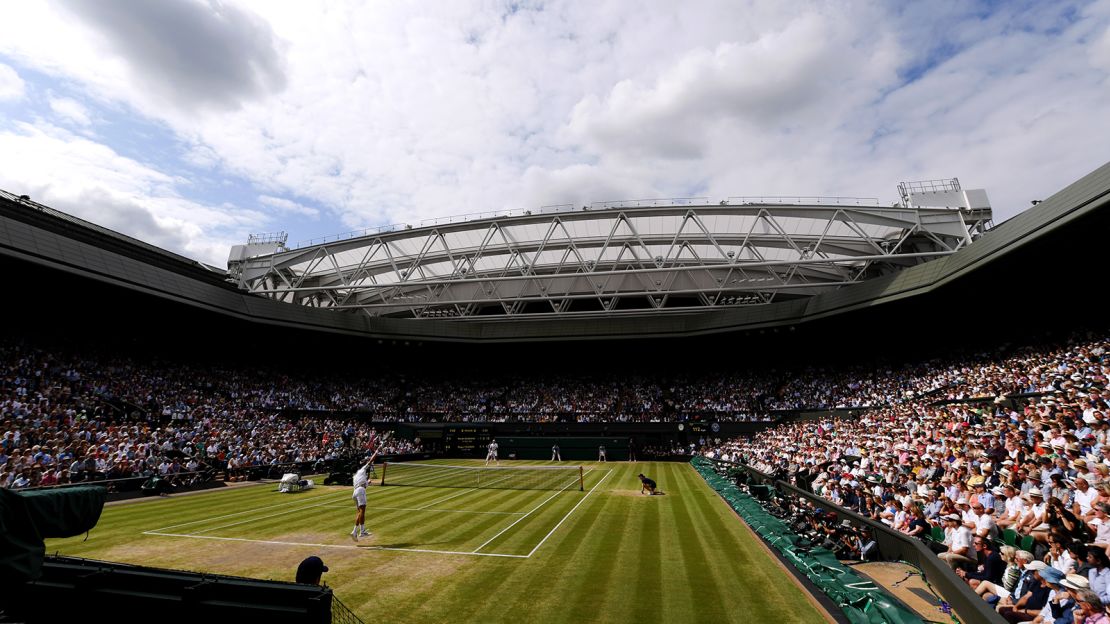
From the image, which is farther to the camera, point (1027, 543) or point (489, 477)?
point (489, 477)

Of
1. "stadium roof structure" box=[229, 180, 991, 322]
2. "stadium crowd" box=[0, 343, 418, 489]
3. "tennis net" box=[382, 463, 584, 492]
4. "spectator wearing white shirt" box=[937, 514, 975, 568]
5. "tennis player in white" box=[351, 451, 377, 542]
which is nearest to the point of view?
"spectator wearing white shirt" box=[937, 514, 975, 568]

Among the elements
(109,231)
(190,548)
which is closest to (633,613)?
(190,548)

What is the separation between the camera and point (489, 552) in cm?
1234

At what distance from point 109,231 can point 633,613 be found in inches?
1820

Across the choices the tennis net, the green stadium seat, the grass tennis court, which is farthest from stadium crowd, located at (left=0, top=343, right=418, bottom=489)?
the green stadium seat

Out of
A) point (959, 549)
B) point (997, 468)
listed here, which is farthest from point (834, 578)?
point (997, 468)

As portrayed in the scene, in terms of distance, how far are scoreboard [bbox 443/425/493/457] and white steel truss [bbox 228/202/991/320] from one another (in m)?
11.6

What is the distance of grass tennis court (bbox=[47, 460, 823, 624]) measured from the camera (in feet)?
28.9

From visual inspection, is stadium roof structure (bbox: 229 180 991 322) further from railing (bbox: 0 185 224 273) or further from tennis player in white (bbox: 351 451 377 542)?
tennis player in white (bbox: 351 451 377 542)

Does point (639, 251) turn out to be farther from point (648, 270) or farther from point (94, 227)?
point (94, 227)

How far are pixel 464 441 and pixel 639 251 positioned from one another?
22.2m

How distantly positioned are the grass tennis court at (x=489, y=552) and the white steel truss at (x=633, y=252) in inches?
670

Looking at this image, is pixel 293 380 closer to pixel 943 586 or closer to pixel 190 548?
pixel 190 548

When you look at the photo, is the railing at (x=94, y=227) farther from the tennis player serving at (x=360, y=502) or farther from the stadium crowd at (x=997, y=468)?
the stadium crowd at (x=997, y=468)
